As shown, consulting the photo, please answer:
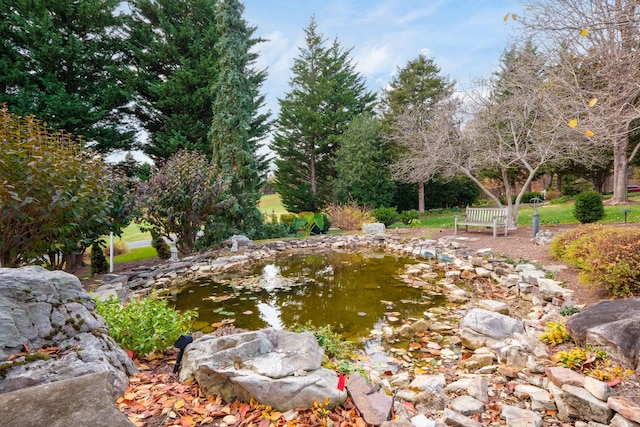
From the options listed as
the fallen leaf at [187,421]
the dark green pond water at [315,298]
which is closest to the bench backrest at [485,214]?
the dark green pond water at [315,298]

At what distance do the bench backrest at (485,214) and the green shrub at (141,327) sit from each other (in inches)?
359

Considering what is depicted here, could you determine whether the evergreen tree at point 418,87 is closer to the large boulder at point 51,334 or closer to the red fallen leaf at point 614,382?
the red fallen leaf at point 614,382

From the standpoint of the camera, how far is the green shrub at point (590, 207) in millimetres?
9172

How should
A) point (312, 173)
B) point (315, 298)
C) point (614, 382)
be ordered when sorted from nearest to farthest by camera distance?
point (614, 382), point (315, 298), point (312, 173)

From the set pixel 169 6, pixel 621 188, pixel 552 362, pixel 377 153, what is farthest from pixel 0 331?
pixel 621 188

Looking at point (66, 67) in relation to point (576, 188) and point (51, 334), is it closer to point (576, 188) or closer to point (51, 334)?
point (51, 334)

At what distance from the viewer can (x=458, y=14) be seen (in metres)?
5.01

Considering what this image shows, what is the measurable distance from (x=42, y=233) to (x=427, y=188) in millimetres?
18480

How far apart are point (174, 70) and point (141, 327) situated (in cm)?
1352

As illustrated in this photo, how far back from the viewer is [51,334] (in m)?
2.05

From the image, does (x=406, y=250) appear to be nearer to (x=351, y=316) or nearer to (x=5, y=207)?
(x=351, y=316)

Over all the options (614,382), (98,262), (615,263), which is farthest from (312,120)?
(614,382)

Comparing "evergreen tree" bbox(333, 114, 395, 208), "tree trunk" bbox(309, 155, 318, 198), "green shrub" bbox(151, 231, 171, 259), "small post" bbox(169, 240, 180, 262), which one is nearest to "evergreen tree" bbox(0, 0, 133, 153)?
"green shrub" bbox(151, 231, 171, 259)

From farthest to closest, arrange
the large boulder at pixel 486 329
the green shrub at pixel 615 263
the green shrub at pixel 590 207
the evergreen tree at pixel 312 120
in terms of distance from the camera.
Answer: the evergreen tree at pixel 312 120 → the green shrub at pixel 590 207 → the green shrub at pixel 615 263 → the large boulder at pixel 486 329
